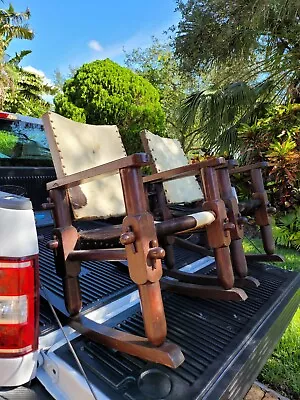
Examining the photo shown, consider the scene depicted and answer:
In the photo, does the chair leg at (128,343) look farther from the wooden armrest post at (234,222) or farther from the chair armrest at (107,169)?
the wooden armrest post at (234,222)

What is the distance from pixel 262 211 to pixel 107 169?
1.27 meters

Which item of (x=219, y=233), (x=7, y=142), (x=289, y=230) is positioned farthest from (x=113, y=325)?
(x=289, y=230)

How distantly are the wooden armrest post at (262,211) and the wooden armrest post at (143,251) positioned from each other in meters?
1.19

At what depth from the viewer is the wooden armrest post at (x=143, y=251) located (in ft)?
3.11

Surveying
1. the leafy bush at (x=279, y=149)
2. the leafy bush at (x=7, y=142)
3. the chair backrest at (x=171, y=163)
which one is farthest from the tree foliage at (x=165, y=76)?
the leafy bush at (x=7, y=142)

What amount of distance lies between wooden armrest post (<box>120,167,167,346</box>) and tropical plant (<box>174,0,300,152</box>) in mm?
4537

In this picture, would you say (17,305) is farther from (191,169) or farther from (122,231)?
(191,169)

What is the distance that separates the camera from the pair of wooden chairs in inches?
38.1

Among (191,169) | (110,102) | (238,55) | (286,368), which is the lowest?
(286,368)

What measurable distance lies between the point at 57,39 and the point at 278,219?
23.3 m

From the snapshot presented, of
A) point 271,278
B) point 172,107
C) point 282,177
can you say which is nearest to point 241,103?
point 282,177

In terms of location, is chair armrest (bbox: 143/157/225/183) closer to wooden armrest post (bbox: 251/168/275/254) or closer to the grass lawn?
wooden armrest post (bbox: 251/168/275/254)

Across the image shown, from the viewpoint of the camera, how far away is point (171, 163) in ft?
8.87

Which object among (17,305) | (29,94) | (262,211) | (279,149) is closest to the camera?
(17,305)
